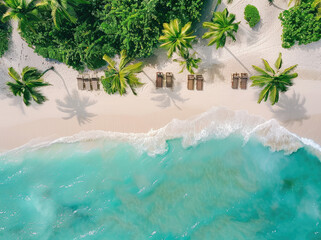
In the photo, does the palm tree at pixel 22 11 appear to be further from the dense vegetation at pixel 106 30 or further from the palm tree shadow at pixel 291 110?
the palm tree shadow at pixel 291 110

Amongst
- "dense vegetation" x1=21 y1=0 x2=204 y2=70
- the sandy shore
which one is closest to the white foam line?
the sandy shore

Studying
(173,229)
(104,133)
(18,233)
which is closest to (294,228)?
(173,229)

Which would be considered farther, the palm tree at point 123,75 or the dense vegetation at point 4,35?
the dense vegetation at point 4,35

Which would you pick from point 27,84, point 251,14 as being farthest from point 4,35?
point 251,14

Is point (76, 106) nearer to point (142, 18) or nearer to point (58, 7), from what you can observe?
point (58, 7)

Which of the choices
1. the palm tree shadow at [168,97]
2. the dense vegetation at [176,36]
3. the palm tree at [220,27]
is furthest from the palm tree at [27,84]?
the palm tree at [220,27]

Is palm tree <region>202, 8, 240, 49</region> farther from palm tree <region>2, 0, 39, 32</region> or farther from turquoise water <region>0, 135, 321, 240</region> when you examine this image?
palm tree <region>2, 0, 39, 32</region>

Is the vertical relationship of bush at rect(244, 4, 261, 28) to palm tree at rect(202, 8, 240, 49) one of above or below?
above
